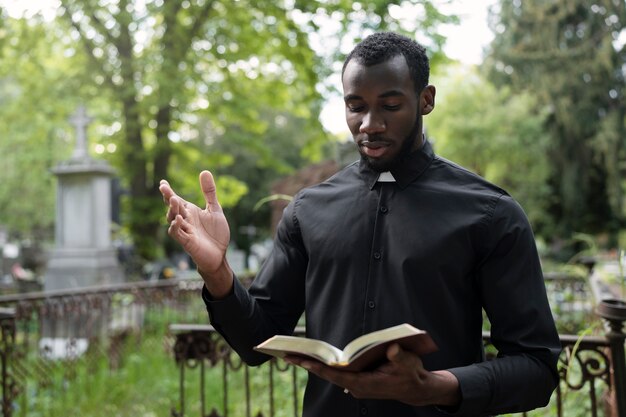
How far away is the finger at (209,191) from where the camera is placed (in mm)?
1795

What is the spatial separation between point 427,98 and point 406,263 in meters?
0.50

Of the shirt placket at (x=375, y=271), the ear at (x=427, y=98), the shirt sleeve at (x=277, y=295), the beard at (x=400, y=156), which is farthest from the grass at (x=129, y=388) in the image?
the ear at (x=427, y=98)

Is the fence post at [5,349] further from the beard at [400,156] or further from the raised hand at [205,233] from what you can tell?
the beard at [400,156]

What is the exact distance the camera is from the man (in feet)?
5.15

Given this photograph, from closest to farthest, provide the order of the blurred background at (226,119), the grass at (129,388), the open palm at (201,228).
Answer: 1. the open palm at (201,228)
2. the grass at (129,388)
3. the blurred background at (226,119)

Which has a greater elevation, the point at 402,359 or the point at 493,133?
the point at 493,133

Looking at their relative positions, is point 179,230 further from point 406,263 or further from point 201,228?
point 406,263

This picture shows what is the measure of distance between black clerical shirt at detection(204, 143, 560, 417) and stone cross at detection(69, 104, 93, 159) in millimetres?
9999

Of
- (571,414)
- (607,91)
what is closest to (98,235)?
(571,414)

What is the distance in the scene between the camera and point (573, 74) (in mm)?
21031

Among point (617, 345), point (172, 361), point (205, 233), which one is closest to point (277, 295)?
point (205, 233)

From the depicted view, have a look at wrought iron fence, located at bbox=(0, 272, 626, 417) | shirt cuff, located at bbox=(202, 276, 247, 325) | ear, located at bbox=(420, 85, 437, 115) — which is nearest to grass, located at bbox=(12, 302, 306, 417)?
wrought iron fence, located at bbox=(0, 272, 626, 417)

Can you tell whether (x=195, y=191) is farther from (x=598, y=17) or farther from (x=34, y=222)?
(x=34, y=222)

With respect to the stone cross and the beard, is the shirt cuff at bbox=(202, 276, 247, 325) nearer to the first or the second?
the beard
